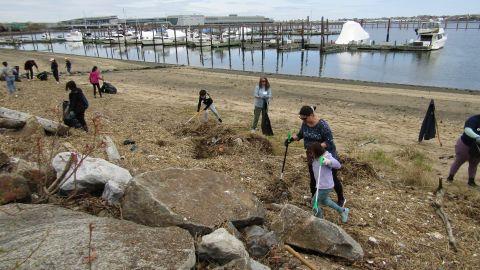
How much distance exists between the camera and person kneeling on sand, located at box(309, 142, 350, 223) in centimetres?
478

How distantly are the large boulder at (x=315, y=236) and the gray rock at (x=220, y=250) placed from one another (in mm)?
930

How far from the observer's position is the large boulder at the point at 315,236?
414 cm

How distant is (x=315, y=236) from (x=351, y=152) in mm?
5363

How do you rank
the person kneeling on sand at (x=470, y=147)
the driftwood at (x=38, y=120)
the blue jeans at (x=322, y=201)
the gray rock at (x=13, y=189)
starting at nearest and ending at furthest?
the gray rock at (x=13, y=189), the blue jeans at (x=322, y=201), the person kneeling on sand at (x=470, y=147), the driftwood at (x=38, y=120)

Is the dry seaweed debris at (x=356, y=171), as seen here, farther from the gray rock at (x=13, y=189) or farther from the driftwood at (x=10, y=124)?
the driftwood at (x=10, y=124)

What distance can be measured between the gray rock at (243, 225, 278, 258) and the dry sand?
0.13m

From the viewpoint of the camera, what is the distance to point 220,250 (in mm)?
3451

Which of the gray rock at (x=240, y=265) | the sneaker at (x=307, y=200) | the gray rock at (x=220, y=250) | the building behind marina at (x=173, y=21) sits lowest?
the sneaker at (x=307, y=200)

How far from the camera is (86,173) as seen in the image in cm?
481

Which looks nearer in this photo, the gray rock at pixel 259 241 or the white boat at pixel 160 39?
the gray rock at pixel 259 241

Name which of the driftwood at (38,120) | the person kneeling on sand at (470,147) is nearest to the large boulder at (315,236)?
the person kneeling on sand at (470,147)

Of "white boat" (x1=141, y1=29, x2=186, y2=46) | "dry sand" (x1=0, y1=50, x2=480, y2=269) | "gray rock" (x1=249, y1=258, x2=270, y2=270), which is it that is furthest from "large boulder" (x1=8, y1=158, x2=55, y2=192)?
"white boat" (x1=141, y1=29, x2=186, y2=46)

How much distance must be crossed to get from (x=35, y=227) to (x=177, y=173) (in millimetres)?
1806

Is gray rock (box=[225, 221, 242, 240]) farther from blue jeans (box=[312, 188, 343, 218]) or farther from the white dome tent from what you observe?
the white dome tent
